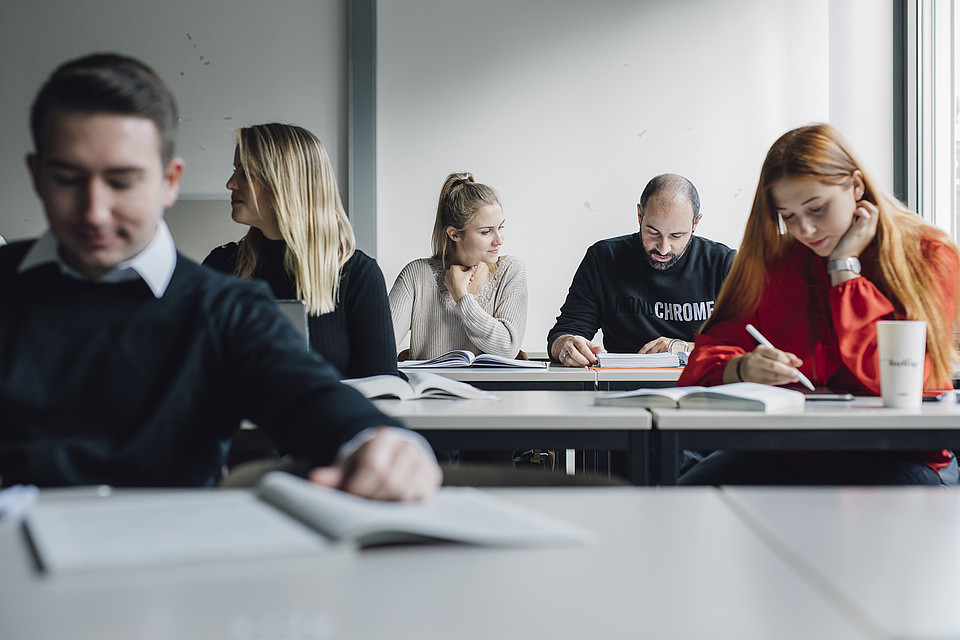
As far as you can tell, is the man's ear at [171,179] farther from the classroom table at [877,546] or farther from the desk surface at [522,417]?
the classroom table at [877,546]

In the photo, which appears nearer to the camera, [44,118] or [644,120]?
[44,118]

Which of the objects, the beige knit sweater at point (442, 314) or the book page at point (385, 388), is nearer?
the book page at point (385, 388)

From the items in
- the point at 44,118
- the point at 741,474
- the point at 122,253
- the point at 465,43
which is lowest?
the point at 741,474

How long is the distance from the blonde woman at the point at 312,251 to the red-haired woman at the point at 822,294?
0.81 meters

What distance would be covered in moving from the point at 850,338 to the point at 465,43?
3.34 meters

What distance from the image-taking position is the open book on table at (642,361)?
9.43 feet

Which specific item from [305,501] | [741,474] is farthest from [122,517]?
[741,474]

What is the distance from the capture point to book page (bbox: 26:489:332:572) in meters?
0.64

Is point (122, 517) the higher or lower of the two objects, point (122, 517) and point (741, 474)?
the higher

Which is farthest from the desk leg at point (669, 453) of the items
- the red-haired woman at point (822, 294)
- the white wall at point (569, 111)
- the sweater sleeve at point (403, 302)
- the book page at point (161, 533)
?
the white wall at point (569, 111)

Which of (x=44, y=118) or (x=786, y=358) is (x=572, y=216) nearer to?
(x=786, y=358)

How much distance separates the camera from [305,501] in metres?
0.74

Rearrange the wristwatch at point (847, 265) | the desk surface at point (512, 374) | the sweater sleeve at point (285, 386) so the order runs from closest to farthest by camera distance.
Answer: the sweater sleeve at point (285, 386)
the wristwatch at point (847, 265)
the desk surface at point (512, 374)

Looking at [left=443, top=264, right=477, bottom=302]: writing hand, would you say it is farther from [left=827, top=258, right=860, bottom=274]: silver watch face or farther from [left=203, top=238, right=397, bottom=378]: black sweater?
[left=827, top=258, right=860, bottom=274]: silver watch face
